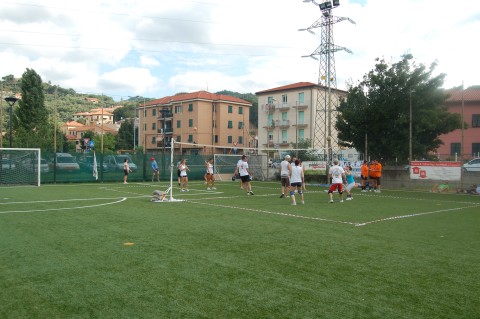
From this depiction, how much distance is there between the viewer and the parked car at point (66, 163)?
29266mm

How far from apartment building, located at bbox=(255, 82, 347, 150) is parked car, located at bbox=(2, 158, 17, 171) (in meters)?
40.3

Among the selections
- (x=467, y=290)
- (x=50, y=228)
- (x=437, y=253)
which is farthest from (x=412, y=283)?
(x=50, y=228)

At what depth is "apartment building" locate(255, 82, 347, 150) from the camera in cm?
6291

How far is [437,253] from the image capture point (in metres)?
7.85

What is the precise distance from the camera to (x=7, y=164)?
26.2 metres

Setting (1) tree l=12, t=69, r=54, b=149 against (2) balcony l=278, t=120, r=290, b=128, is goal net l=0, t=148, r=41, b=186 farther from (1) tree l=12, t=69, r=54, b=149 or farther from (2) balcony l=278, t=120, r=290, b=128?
(2) balcony l=278, t=120, r=290, b=128

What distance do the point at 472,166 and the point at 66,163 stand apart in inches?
1005

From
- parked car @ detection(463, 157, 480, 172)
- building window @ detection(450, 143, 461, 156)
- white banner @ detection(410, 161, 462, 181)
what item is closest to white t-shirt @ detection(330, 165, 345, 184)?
white banner @ detection(410, 161, 462, 181)

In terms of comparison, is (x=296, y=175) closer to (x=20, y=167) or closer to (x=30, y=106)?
(x=20, y=167)

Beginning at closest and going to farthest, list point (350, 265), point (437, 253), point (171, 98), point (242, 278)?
point (242, 278), point (350, 265), point (437, 253), point (171, 98)

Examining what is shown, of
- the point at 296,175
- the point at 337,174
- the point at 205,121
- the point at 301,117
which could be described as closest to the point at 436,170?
the point at 337,174

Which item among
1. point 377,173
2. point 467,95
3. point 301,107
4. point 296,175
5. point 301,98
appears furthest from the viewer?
point 301,98

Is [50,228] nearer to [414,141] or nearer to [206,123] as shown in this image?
[414,141]

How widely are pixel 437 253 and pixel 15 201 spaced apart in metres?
14.6
